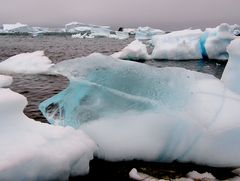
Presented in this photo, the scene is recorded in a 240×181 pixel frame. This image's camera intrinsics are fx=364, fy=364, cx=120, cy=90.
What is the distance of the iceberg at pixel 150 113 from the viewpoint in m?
6.07

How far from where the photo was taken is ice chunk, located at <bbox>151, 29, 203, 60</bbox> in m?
25.4

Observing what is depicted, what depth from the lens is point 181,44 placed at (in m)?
25.0

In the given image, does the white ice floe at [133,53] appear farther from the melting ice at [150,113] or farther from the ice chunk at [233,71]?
the melting ice at [150,113]

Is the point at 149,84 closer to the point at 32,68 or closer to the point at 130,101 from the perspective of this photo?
the point at 130,101

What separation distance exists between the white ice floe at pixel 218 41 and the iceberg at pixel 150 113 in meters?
18.2

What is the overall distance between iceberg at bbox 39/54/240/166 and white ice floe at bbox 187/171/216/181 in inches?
16.2

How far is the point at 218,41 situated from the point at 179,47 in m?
Result: 2.68

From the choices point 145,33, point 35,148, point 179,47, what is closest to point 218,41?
point 179,47

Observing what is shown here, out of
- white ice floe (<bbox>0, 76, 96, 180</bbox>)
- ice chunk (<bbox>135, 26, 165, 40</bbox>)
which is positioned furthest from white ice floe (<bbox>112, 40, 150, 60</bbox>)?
ice chunk (<bbox>135, 26, 165, 40</bbox>)

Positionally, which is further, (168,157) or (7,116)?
(168,157)

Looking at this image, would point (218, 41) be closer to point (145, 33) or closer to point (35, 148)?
point (35, 148)

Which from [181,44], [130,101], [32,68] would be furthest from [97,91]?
[181,44]

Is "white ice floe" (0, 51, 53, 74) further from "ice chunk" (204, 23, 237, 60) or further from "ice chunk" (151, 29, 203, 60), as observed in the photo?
"ice chunk" (204, 23, 237, 60)

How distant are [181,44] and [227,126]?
19515 mm
